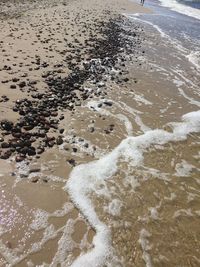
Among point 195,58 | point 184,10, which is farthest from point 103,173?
point 184,10

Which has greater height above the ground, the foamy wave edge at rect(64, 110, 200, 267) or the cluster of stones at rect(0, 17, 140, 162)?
the foamy wave edge at rect(64, 110, 200, 267)

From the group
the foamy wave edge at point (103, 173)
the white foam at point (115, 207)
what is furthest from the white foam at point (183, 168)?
the white foam at point (115, 207)

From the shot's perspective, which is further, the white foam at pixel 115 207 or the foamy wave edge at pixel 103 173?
the white foam at pixel 115 207

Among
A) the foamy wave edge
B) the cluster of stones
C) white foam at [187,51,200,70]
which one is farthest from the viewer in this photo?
white foam at [187,51,200,70]

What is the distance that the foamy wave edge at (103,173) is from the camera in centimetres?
639

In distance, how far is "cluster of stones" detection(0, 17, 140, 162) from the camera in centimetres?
881

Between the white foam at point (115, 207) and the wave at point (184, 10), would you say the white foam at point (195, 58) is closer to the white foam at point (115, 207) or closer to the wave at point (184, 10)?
the white foam at point (115, 207)

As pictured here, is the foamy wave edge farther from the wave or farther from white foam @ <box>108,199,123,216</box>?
the wave

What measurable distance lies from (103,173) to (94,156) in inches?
31.1

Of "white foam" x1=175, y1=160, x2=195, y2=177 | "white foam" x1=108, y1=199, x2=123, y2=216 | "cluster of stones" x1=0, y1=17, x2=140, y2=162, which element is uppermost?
"white foam" x1=175, y1=160, x2=195, y2=177

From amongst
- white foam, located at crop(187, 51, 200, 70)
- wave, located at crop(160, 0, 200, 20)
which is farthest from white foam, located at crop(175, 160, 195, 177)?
wave, located at crop(160, 0, 200, 20)

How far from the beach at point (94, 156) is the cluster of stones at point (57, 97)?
3cm

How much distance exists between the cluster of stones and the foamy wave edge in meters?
1.35

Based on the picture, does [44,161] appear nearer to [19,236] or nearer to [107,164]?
[107,164]
